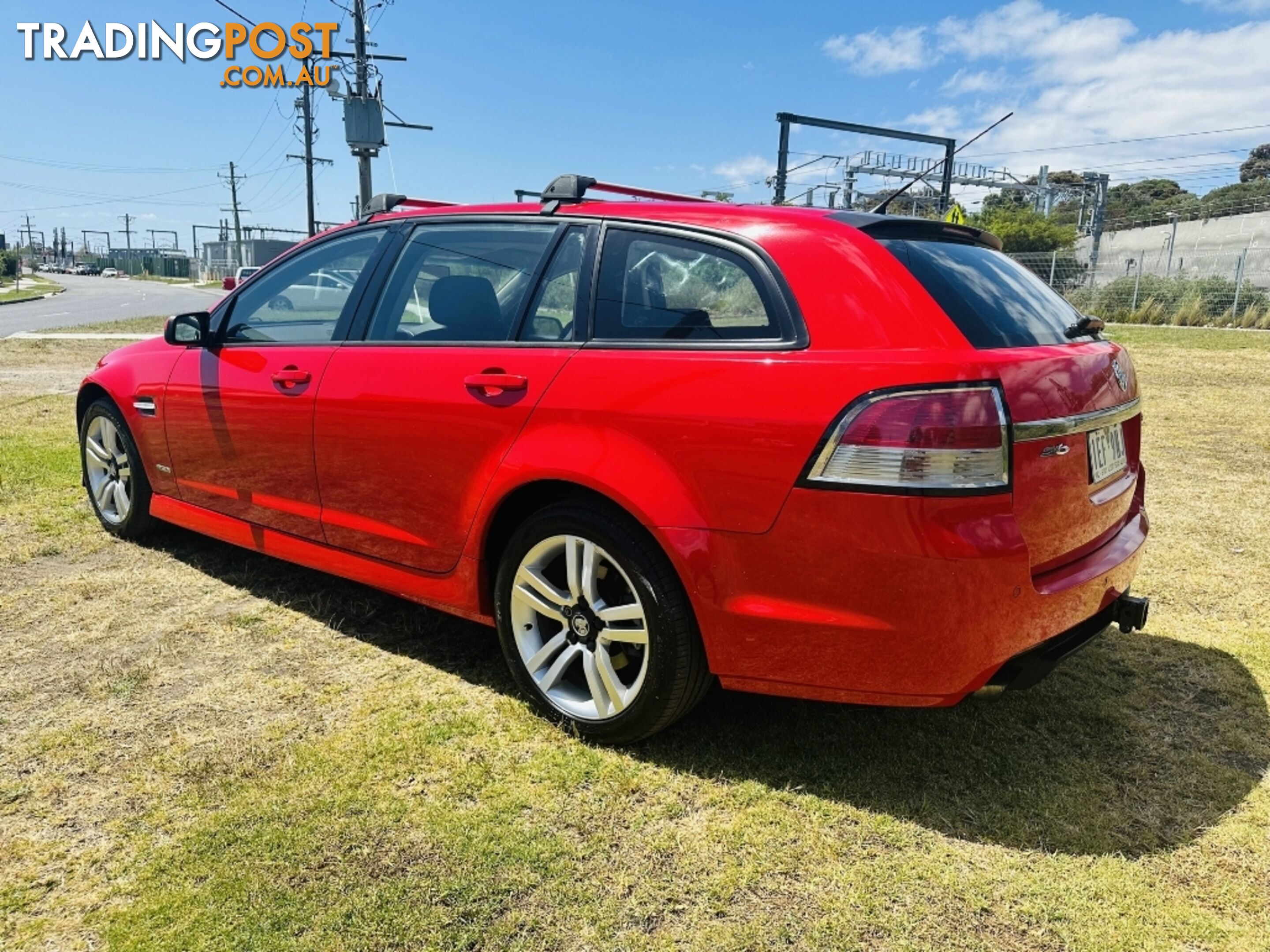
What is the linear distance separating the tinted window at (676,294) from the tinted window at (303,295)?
1.30 meters

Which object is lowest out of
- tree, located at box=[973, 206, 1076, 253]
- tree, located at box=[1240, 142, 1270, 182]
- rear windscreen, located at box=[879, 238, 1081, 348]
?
rear windscreen, located at box=[879, 238, 1081, 348]

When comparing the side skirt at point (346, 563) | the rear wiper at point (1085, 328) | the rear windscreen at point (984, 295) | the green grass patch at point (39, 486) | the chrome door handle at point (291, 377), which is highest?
the rear windscreen at point (984, 295)

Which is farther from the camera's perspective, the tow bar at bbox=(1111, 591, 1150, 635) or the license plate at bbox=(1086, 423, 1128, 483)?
the tow bar at bbox=(1111, 591, 1150, 635)

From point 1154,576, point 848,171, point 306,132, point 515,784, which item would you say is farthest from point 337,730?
point 306,132

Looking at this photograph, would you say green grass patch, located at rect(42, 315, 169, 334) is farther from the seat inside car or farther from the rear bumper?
the rear bumper

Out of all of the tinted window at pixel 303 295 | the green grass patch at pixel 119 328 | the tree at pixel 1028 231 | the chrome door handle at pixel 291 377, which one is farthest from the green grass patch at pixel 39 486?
the tree at pixel 1028 231

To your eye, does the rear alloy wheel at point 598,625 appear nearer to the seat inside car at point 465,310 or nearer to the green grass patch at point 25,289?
the seat inside car at point 465,310

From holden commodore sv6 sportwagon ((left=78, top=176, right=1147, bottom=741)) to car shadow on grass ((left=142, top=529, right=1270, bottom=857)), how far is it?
0.32m

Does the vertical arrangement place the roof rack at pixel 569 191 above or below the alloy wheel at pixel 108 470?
above

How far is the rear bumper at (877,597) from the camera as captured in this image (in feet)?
7.13

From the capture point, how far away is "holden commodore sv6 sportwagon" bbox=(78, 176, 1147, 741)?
7.23 ft

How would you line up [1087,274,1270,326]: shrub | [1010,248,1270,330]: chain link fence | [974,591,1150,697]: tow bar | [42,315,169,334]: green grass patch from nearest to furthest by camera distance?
[974,591,1150,697]: tow bar
[42,315,169,334]: green grass patch
[1010,248,1270,330]: chain link fence
[1087,274,1270,326]: shrub

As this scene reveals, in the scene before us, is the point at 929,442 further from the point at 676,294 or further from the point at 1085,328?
the point at 1085,328

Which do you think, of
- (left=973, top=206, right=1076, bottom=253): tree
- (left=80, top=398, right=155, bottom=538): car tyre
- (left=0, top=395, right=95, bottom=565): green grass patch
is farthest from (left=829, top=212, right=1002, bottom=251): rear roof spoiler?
(left=973, top=206, right=1076, bottom=253): tree
